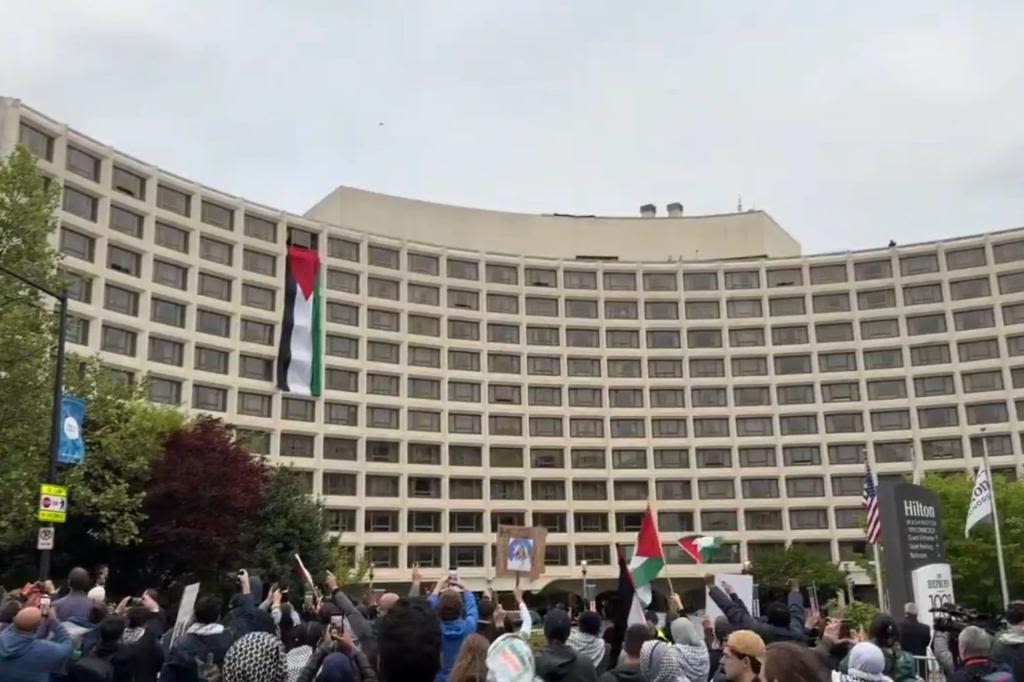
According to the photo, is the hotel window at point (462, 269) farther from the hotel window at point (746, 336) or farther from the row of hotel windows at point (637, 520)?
the hotel window at point (746, 336)

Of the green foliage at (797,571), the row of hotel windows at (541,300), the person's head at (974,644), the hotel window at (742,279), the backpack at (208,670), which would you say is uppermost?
the hotel window at (742,279)

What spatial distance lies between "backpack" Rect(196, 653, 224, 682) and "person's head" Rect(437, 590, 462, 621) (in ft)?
6.16

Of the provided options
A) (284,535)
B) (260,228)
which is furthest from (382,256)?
(284,535)

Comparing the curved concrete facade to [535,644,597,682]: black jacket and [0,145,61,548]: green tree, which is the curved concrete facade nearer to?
[0,145,61,548]: green tree

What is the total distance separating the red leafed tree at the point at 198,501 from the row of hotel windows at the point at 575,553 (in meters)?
24.6

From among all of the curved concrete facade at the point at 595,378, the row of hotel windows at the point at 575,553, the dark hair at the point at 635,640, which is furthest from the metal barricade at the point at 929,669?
the curved concrete facade at the point at 595,378

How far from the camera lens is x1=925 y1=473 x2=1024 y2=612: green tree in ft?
175

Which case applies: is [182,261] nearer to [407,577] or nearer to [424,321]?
[424,321]

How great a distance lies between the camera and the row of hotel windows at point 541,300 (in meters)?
65.2

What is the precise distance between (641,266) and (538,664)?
74.5 meters

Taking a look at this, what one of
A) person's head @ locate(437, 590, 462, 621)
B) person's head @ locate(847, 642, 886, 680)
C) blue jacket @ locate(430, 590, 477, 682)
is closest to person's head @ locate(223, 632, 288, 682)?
person's head @ locate(437, 590, 462, 621)

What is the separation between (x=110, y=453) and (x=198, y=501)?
873cm

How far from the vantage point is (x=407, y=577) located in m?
68.0

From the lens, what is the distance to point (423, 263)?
249ft
